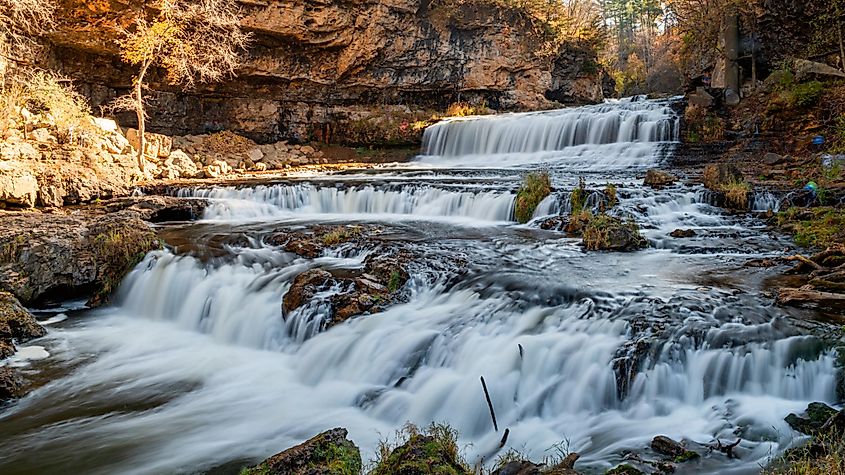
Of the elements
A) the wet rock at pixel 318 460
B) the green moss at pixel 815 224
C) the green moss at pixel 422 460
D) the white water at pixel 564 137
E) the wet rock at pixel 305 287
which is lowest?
the wet rock at pixel 318 460

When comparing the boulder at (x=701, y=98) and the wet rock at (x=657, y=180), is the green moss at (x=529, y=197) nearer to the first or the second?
the wet rock at (x=657, y=180)

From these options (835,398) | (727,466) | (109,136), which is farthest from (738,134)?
(109,136)

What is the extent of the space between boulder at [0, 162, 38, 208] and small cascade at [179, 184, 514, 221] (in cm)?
315

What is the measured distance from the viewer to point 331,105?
23.7 m

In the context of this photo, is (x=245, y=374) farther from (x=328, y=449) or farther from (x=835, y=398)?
(x=835, y=398)

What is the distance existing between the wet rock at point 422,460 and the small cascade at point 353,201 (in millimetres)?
7864

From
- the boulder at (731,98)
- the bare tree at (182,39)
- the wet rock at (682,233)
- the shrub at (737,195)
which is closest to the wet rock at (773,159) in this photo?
the shrub at (737,195)

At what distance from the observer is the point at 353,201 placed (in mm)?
12328

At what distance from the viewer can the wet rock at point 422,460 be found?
8.17ft

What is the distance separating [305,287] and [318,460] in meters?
3.60

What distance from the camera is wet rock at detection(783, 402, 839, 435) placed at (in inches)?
130

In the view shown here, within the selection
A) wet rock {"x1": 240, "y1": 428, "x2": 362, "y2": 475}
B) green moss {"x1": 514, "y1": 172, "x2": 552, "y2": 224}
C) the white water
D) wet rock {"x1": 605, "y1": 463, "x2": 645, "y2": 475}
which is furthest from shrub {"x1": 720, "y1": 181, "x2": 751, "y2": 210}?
wet rock {"x1": 240, "y1": 428, "x2": 362, "y2": 475}

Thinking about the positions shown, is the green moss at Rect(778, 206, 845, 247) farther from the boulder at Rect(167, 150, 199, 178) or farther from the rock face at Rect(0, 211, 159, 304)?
the boulder at Rect(167, 150, 199, 178)

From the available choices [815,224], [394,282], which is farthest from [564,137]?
[394,282]
